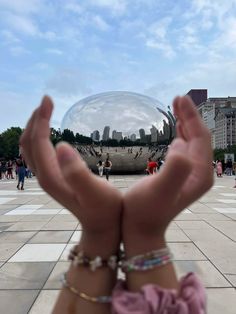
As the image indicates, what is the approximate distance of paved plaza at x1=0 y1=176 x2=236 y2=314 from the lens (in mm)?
3996

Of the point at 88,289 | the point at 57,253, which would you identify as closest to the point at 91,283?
the point at 88,289

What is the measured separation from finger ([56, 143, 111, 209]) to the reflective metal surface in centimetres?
2237

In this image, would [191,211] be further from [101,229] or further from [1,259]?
[101,229]

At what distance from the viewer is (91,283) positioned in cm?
173

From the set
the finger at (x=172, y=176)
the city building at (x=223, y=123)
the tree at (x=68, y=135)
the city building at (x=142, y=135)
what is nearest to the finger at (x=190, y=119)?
the finger at (x=172, y=176)

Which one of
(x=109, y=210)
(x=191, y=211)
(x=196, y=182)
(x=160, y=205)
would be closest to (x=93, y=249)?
(x=109, y=210)

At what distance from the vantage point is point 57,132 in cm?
2792

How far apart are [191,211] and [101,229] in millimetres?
8544

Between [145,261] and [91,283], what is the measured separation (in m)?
0.24

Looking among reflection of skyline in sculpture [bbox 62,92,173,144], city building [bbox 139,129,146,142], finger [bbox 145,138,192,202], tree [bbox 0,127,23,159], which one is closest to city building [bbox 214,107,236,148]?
tree [bbox 0,127,23,159]

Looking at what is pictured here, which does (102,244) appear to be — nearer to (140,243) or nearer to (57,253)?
(140,243)

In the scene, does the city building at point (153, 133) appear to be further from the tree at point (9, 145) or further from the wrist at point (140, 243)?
the tree at point (9, 145)

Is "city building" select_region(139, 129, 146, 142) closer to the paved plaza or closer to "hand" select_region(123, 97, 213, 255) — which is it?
the paved plaza

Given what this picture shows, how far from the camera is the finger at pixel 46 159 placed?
67.8 inches
